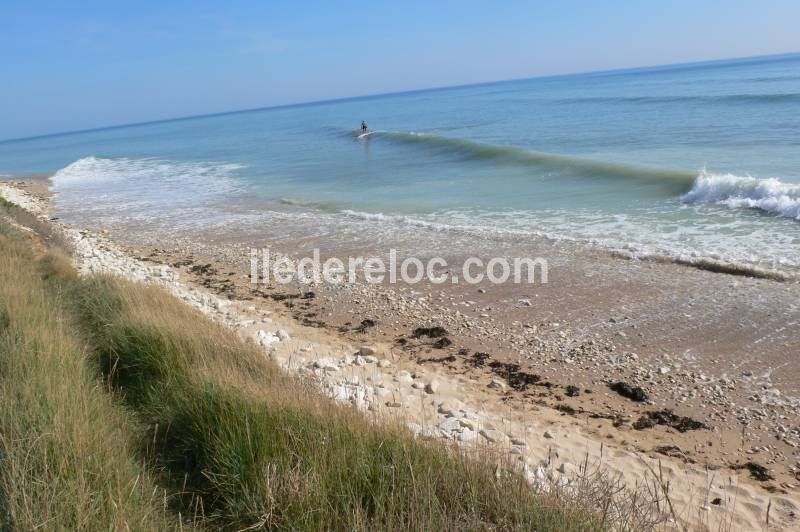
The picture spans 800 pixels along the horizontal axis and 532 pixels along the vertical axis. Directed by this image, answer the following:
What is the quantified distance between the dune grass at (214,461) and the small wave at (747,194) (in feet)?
41.3

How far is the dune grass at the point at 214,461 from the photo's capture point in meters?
2.71

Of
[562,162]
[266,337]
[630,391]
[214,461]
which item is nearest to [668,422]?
[630,391]

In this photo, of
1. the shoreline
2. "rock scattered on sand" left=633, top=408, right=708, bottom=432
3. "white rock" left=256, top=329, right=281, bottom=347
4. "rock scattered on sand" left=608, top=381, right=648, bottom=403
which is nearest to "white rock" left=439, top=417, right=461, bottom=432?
the shoreline

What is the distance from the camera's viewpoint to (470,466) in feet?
10.1

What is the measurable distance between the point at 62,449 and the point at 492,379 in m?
4.78

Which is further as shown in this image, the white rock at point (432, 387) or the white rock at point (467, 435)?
the white rock at point (432, 387)

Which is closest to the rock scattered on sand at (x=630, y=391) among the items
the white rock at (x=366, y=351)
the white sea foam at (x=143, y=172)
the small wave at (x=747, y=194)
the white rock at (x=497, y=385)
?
the white rock at (x=497, y=385)

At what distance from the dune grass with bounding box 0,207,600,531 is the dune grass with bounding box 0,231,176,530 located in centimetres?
1

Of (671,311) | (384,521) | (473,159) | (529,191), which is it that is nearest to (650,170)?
(529,191)

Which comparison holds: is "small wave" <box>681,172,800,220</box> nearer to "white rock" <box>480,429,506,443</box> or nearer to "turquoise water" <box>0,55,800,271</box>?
"turquoise water" <box>0,55,800,271</box>

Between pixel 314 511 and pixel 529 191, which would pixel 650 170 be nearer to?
pixel 529 191

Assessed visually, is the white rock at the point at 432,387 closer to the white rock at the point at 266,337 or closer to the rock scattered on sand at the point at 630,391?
the rock scattered on sand at the point at 630,391

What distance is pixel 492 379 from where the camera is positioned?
6.80 meters

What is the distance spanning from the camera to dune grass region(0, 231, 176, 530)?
2.61 meters
